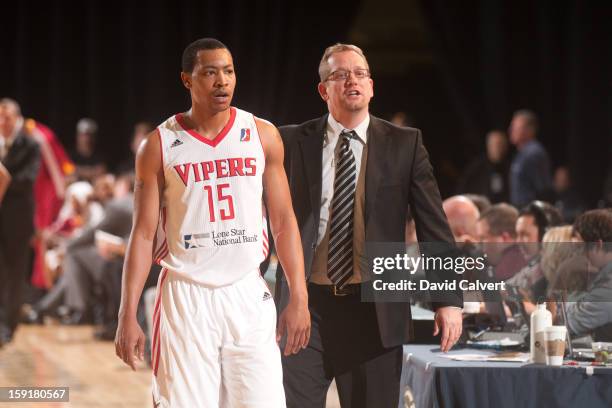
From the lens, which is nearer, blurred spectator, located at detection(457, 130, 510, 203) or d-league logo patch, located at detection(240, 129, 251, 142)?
d-league logo patch, located at detection(240, 129, 251, 142)

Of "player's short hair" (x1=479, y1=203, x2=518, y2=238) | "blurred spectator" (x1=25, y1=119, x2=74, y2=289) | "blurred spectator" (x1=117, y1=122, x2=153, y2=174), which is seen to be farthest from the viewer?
"blurred spectator" (x1=25, y1=119, x2=74, y2=289)

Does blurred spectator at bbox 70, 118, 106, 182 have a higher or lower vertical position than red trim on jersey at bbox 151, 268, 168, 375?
higher

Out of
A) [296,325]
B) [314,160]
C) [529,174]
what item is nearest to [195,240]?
[296,325]

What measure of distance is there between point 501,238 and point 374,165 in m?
1.92

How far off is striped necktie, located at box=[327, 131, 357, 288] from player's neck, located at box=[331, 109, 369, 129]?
0.05m

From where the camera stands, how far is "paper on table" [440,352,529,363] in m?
3.97

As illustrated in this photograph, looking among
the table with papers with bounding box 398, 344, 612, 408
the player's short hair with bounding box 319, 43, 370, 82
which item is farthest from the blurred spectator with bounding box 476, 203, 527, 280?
the player's short hair with bounding box 319, 43, 370, 82

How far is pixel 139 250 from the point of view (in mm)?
3160

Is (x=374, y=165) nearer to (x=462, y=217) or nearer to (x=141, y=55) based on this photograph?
(x=462, y=217)

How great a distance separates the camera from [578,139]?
1122 cm

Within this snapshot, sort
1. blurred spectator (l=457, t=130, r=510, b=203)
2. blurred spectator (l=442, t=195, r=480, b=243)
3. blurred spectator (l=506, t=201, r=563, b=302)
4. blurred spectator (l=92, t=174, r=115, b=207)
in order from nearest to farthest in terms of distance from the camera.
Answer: blurred spectator (l=506, t=201, r=563, b=302), blurred spectator (l=442, t=195, r=480, b=243), blurred spectator (l=457, t=130, r=510, b=203), blurred spectator (l=92, t=174, r=115, b=207)

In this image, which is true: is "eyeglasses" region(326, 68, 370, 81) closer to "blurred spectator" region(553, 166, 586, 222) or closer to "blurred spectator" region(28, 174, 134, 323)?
"blurred spectator" region(28, 174, 134, 323)

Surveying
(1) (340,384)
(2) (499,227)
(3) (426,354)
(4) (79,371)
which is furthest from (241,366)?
(4) (79,371)

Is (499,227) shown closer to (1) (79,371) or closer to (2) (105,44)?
(1) (79,371)
